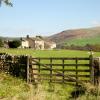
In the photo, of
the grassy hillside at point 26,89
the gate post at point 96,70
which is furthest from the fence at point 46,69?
the grassy hillside at point 26,89

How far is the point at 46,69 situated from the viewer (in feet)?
73.6

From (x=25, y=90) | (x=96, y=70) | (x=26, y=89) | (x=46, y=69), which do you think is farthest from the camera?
(x=46, y=69)

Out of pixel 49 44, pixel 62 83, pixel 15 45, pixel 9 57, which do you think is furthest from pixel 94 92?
pixel 49 44

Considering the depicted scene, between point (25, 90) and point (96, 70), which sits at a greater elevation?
point (96, 70)

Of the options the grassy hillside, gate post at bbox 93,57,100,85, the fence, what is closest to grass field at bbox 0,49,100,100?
the grassy hillside

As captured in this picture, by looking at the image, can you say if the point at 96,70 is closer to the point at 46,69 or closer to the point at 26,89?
the point at 46,69

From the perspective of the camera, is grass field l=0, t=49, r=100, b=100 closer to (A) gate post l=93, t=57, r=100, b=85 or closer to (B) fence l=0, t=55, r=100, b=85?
(B) fence l=0, t=55, r=100, b=85

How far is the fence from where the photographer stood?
21.1 meters

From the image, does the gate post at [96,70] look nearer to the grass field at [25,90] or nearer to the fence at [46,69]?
the fence at [46,69]

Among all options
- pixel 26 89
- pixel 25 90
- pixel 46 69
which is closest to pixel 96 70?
pixel 46 69

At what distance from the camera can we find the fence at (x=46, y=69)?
21.1 metres

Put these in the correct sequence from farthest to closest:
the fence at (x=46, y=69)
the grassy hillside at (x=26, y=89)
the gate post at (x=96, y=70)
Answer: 1. the fence at (x=46, y=69)
2. the gate post at (x=96, y=70)
3. the grassy hillside at (x=26, y=89)

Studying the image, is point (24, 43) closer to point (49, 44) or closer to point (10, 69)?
point (49, 44)

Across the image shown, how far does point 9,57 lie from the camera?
25578mm
